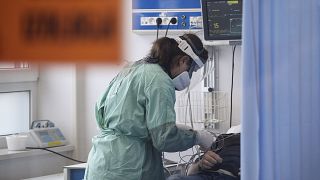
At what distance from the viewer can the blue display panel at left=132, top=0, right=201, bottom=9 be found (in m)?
2.78

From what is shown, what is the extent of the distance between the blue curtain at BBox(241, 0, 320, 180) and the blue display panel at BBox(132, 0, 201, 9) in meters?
1.46

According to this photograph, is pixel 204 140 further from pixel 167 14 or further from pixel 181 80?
pixel 167 14

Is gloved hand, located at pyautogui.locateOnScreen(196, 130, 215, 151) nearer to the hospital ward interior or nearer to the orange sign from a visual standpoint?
the hospital ward interior

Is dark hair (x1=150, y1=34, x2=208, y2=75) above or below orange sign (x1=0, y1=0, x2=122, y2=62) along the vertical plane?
below

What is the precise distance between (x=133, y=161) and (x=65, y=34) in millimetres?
867

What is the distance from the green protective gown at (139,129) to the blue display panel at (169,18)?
869 millimetres

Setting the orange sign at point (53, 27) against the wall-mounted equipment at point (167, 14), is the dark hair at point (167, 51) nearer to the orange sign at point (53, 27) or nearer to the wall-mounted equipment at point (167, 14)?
the orange sign at point (53, 27)

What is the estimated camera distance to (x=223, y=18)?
246 centimetres

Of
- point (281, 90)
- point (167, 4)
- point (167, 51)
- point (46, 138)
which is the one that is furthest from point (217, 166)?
point (46, 138)

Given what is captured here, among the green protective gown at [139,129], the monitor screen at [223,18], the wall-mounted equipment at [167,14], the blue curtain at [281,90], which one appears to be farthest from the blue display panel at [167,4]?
the blue curtain at [281,90]

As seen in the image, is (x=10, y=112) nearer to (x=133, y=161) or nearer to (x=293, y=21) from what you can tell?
(x=133, y=161)

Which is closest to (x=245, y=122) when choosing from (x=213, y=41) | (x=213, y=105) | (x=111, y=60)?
(x=213, y=41)

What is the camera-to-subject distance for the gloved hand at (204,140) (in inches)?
75.5

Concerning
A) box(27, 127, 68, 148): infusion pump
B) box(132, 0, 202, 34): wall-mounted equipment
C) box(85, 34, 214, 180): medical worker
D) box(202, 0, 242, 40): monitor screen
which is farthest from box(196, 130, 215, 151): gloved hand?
box(27, 127, 68, 148): infusion pump
